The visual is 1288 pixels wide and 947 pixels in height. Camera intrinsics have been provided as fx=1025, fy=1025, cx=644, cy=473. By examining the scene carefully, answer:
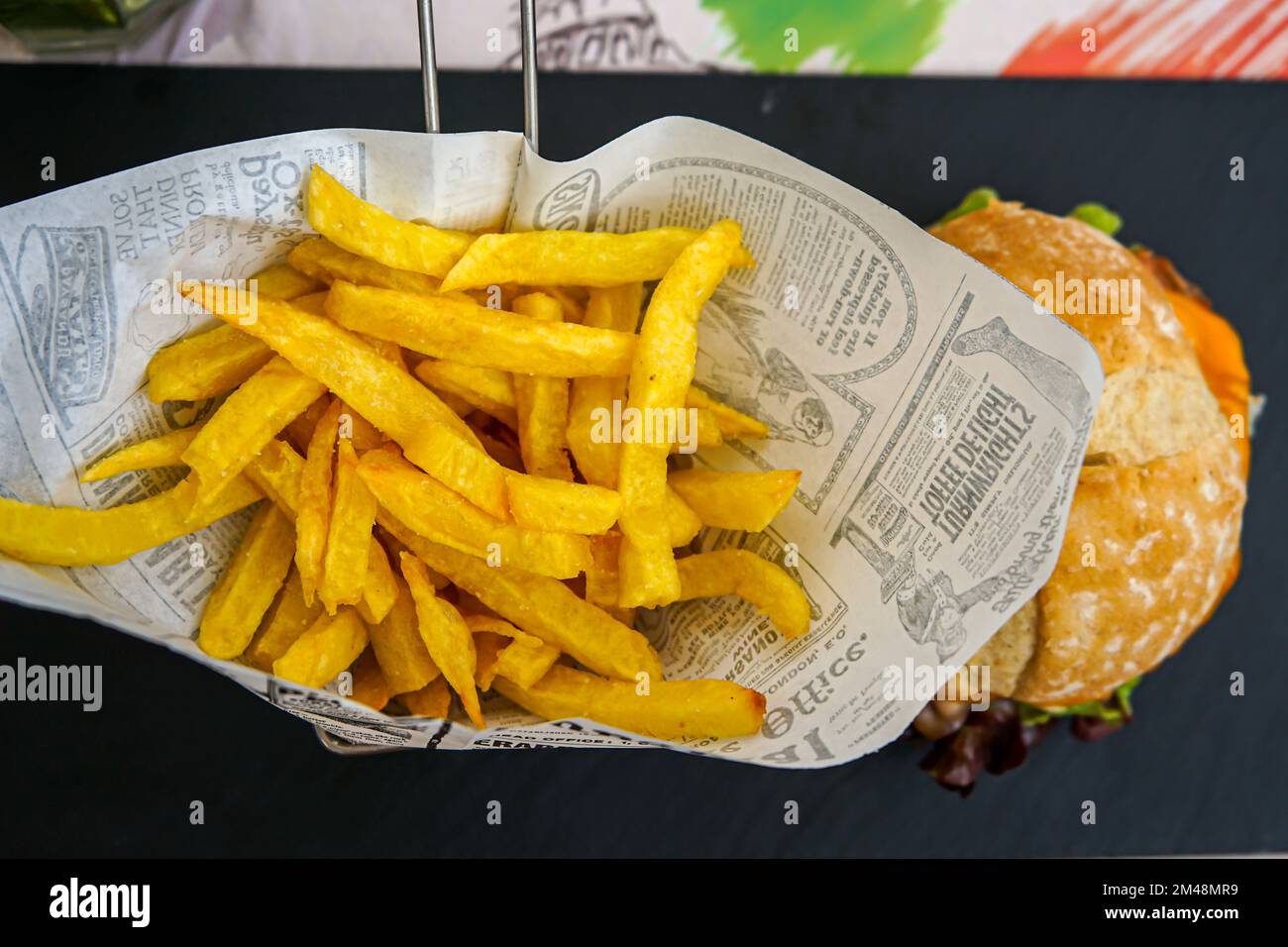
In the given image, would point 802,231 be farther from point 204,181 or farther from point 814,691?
point 204,181

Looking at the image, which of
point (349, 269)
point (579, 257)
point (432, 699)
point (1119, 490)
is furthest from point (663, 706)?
point (1119, 490)

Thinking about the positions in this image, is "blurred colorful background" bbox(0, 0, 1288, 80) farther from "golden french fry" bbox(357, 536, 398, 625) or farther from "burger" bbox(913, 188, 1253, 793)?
"golden french fry" bbox(357, 536, 398, 625)

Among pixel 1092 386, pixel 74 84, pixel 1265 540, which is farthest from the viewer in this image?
pixel 1265 540

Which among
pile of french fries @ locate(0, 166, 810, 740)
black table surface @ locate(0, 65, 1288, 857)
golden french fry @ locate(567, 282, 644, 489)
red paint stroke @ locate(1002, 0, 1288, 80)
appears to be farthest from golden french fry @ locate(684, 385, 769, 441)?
red paint stroke @ locate(1002, 0, 1288, 80)

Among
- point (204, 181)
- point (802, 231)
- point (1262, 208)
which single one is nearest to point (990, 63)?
point (1262, 208)

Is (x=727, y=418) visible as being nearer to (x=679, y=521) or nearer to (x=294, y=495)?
(x=679, y=521)

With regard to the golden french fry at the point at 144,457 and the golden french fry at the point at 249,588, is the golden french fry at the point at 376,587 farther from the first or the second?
the golden french fry at the point at 144,457

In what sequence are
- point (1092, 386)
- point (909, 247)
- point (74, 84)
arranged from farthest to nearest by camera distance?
point (74, 84)
point (909, 247)
point (1092, 386)

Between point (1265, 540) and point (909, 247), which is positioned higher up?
point (909, 247)
